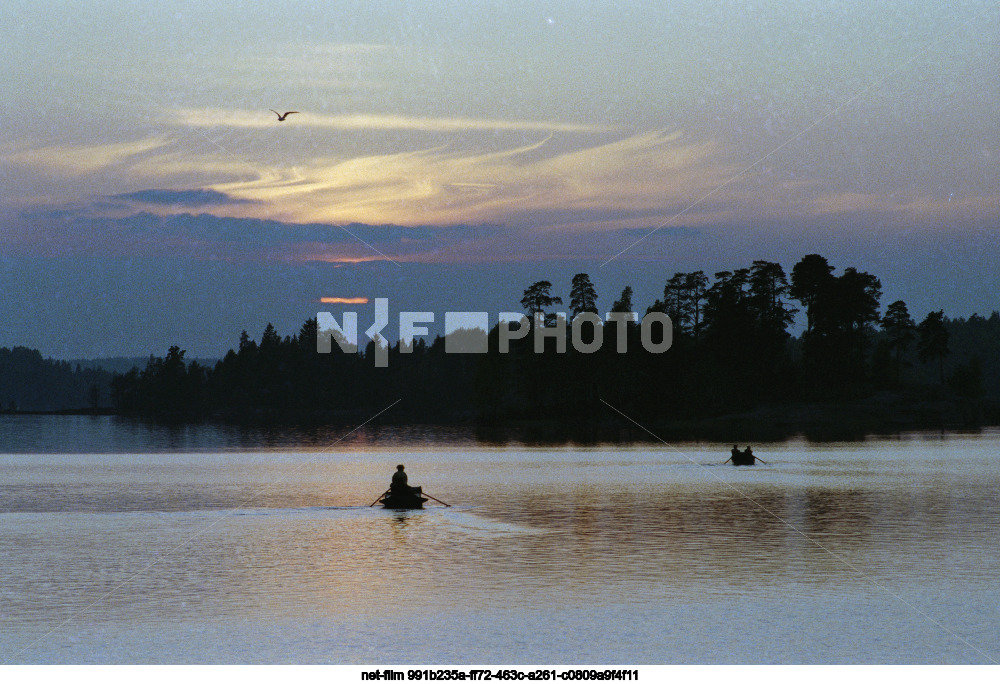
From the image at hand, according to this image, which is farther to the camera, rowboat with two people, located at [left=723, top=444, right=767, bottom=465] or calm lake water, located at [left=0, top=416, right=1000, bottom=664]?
rowboat with two people, located at [left=723, top=444, right=767, bottom=465]

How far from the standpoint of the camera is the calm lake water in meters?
22.5

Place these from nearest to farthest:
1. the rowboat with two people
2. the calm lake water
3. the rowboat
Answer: the calm lake water
the rowboat
the rowboat with two people

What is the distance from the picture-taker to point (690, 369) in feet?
643

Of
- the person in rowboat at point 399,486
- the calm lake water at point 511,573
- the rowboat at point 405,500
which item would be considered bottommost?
the calm lake water at point 511,573

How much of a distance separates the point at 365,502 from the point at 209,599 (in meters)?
30.3

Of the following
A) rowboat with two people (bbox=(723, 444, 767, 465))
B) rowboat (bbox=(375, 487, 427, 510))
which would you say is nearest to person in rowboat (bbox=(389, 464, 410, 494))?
rowboat (bbox=(375, 487, 427, 510))

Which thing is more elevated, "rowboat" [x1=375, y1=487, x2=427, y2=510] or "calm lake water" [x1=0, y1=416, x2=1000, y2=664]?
"rowboat" [x1=375, y1=487, x2=427, y2=510]

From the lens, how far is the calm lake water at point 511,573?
22.5 meters

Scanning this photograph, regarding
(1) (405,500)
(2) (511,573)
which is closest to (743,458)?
(1) (405,500)

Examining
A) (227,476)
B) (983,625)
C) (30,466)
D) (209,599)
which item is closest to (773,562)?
(983,625)

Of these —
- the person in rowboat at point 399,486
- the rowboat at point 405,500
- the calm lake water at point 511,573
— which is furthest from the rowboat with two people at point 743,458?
the person in rowboat at point 399,486

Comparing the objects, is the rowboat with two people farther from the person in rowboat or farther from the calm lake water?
the person in rowboat

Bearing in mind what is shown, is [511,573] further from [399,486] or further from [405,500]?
[399,486]

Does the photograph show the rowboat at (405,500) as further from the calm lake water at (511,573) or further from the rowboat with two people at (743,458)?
the rowboat with two people at (743,458)
